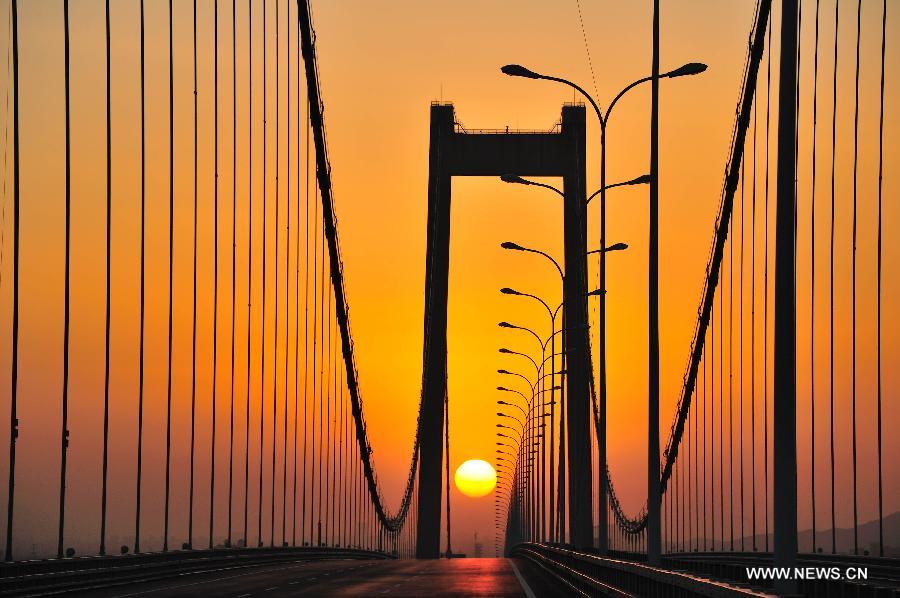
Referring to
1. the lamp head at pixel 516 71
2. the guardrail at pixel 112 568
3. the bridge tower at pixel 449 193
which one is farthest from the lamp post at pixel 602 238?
the bridge tower at pixel 449 193

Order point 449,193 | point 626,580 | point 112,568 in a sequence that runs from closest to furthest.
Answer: point 626,580
point 112,568
point 449,193

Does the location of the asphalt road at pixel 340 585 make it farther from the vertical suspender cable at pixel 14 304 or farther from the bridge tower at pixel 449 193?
the bridge tower at pixel 449 193

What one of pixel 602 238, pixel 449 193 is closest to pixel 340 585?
pixel 602 238

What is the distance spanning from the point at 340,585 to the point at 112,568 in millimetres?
4987

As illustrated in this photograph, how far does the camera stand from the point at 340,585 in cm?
3434

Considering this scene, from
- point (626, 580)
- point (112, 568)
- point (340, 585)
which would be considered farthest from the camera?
point (340, 585)

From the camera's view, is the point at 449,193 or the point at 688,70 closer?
the point at 688,70

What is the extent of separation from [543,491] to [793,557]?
214 feet

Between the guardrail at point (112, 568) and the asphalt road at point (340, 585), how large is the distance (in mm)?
368

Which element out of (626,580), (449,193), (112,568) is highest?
(449,193)

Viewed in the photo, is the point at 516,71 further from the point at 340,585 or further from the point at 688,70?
the point at 340,585

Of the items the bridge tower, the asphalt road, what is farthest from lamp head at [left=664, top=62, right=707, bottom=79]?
the bridge tower

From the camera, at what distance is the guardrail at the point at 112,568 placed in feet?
84.1

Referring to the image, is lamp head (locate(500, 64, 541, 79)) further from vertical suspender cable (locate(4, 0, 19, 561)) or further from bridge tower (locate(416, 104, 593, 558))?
bridge tower (locate(416, 104, 593, 558))
